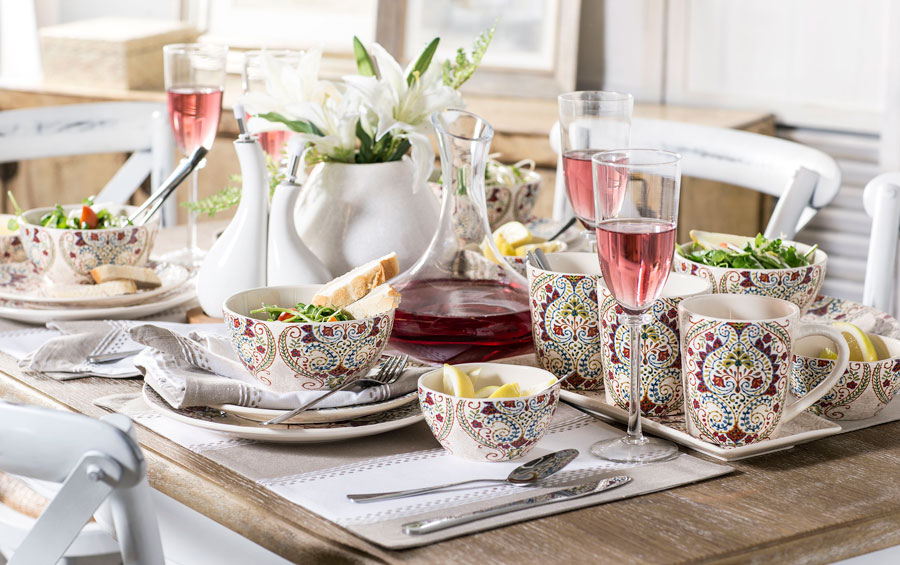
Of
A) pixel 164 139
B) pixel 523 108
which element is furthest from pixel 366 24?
pixel 164 139

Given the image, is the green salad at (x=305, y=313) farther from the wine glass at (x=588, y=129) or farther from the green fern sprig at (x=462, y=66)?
the green fern sprig at (x=462, y=66)

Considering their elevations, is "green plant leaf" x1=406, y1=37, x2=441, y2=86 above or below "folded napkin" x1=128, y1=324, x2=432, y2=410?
above

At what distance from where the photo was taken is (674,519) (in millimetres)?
768

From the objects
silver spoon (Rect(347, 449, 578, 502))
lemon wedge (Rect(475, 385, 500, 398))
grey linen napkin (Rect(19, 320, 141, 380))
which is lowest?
silver spoon (Rect(347, 449, 578, 502))

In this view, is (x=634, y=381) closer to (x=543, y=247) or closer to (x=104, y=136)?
(x=543, y=247)

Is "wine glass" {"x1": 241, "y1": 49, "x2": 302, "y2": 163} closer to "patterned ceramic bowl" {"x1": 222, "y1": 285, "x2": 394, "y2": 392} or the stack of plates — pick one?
the stack of plates

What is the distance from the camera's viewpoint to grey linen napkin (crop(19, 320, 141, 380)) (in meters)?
1.07

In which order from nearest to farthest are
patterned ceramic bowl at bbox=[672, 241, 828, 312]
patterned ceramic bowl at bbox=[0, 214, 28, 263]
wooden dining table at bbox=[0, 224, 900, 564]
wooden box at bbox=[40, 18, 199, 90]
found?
wooden dining table at bbox=[0, 224, 900, 564]
patterned ceramic bowl at bbox=[672, 241, 828, 312]
patterned ceramic bowl at bbox=[0, 214, 28, 263]
wooden box at bbox=[40, 18, 199, 90]

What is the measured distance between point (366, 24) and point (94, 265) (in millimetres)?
2011

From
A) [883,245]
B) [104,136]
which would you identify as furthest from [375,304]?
[104,136]

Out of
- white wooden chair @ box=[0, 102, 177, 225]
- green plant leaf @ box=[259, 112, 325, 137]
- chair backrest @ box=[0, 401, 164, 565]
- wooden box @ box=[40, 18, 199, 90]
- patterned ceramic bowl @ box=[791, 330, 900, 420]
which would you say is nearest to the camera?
chair backrest @ box=[0, 401, 164, 565]

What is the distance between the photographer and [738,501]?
2.62 ft

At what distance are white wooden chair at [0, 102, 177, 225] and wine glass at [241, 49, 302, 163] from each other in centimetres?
60

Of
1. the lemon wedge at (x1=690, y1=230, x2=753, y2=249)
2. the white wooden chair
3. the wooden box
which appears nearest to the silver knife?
the lemon wedge at (x1=690, y1=230, x2=753, y2=249)
